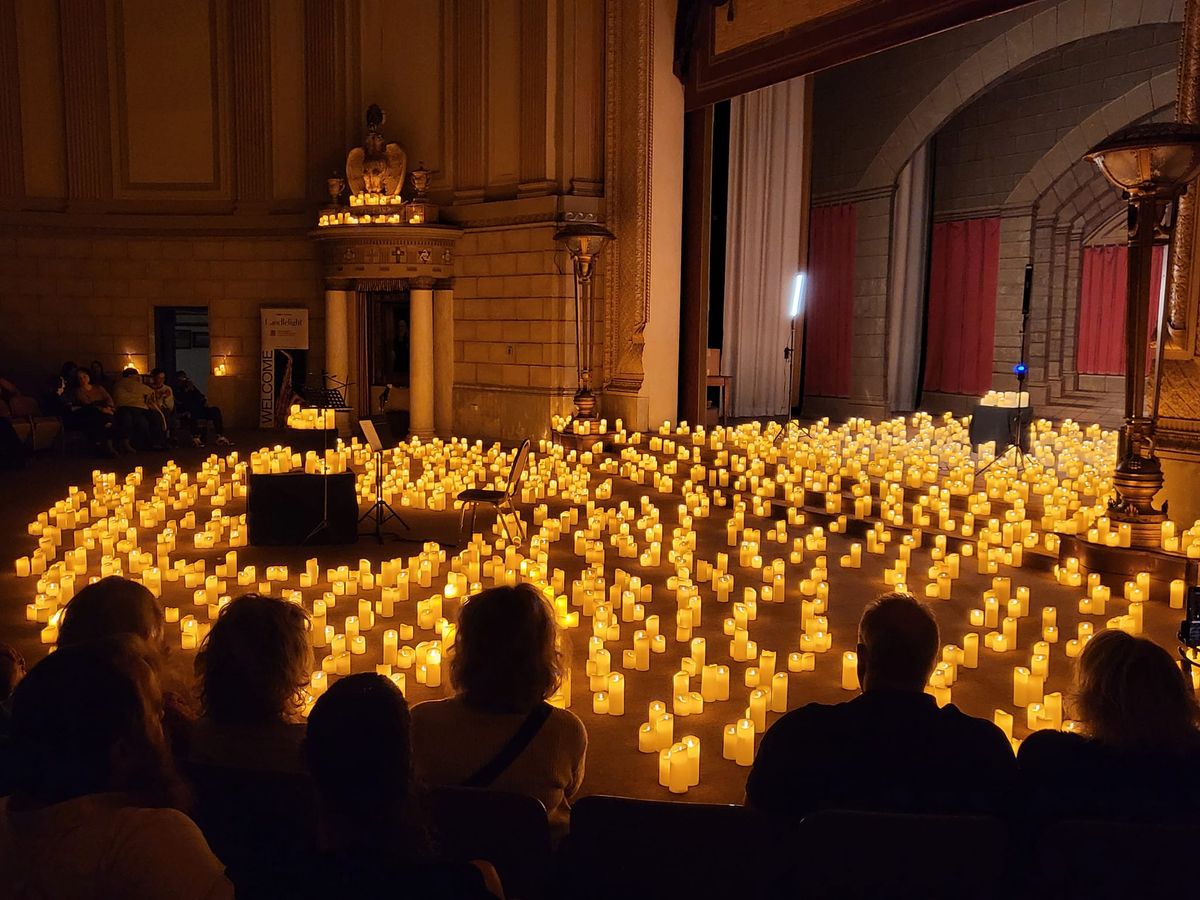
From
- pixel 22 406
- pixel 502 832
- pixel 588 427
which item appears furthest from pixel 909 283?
pixel 502 832

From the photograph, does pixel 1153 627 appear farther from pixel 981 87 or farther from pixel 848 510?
pixel 981 87

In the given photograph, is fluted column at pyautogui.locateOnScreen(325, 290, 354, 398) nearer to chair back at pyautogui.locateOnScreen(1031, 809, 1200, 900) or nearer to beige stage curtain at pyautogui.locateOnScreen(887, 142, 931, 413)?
beige stage curtain at pyautogui.locateOnScreen(887, 142, 931, 413)

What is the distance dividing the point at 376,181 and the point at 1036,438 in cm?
965

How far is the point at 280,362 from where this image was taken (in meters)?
16.4

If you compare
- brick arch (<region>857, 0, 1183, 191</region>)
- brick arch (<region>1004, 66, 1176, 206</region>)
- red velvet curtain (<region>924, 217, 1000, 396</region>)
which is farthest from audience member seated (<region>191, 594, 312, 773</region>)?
red velvet curtain (<region>924, 217, 1000, 396</region>)

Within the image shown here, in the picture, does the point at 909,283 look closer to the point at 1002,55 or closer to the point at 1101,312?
the point at 1101,312

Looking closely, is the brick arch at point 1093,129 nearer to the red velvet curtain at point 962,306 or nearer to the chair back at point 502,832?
the red velvet curtain at point 962,306

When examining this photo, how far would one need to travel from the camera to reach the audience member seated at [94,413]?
40.9 ft

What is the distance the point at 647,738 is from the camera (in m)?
4.07

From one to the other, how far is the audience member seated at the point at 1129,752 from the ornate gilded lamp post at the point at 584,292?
10395mm

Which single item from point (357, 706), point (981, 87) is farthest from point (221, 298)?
point (357, 706)

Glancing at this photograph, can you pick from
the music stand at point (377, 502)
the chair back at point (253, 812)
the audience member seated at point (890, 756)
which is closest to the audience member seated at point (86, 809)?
the chair back at point (253, 812)

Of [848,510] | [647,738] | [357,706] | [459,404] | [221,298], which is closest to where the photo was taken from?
[357,706]

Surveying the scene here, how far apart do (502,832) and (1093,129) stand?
15.9 meters
